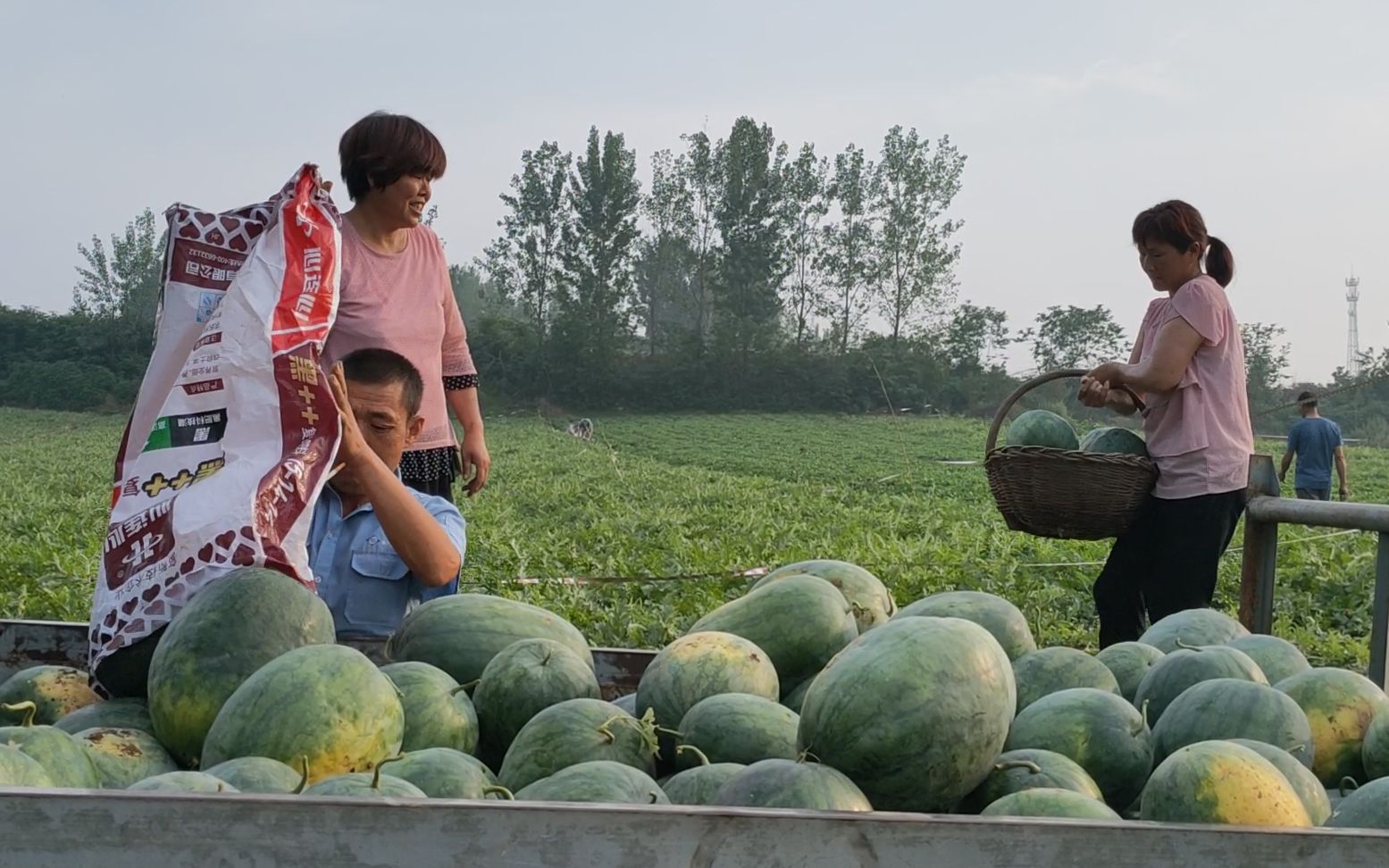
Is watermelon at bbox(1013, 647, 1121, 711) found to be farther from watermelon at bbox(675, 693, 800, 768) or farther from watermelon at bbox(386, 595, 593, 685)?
watermelon at bbox(386, 595, 593, 685)

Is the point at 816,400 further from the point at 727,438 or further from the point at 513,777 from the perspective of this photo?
the point at 513,777

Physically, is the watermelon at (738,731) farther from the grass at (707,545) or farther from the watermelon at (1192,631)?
the grass at (707,545)

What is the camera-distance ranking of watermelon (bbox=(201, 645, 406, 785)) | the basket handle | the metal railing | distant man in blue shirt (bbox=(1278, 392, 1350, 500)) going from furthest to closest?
distant man in blue shirt (bbox=(1278, 392, 1350, 500))
the basket handle
the metal railing
watermelon (bbox=(201, 645, 406, 785))

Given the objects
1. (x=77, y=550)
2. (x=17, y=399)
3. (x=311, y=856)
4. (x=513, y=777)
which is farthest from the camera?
(x=17, y=399)

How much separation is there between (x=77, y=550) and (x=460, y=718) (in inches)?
374

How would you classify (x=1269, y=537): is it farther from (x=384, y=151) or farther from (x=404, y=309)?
(x=384, y=151)

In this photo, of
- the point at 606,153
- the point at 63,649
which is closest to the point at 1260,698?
the point at 63,649

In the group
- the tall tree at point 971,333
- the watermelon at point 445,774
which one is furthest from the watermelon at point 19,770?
the tall tree at point 971,333

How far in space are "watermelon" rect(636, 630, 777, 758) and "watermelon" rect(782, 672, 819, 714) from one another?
89 mm

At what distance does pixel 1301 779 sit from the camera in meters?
1.70

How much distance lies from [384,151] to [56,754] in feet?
8.72

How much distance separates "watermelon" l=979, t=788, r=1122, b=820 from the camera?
1520 millimetres

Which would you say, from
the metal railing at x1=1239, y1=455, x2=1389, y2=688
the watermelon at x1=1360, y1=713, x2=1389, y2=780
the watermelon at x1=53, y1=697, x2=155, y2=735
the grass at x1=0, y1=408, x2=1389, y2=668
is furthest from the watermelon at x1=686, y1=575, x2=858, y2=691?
the grass at x1=0, y1=408, x2=1389, y2=668

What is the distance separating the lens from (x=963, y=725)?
1.65 metres
